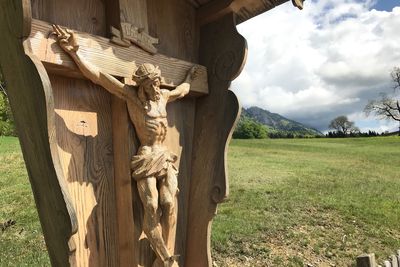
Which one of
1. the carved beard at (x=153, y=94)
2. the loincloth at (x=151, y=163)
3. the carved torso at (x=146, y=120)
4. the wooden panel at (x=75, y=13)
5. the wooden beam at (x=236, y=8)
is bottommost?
the loincloth at (x=151, y=163)

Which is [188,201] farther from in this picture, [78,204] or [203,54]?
[203,54]

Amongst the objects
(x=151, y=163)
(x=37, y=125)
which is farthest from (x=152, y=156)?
(x=37, y=125)

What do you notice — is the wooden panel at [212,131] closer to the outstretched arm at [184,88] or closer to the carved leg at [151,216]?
the outstretched arm at [184,88]

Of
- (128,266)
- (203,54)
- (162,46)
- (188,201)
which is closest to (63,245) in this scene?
(128,266)

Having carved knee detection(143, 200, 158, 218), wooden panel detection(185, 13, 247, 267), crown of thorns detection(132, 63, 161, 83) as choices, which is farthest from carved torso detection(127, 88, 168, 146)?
wooden panel detection(185, 13, 247, 267)

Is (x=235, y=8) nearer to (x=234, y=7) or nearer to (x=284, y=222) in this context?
(x=234, y=7)

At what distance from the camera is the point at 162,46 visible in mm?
3002

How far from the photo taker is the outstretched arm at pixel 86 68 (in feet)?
7.33

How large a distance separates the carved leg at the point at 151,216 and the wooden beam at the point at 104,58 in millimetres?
720

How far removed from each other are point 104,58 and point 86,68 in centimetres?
19

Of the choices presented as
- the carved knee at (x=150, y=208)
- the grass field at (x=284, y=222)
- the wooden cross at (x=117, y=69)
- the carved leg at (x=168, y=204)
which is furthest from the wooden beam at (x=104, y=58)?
the grass field at (x=284, y=222)

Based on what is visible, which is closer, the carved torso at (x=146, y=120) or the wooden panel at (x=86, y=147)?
the wooden panel at (x=86, y=147)

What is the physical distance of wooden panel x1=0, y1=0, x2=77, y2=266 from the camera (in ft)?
6.50

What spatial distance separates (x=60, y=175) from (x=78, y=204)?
417 millimetres
